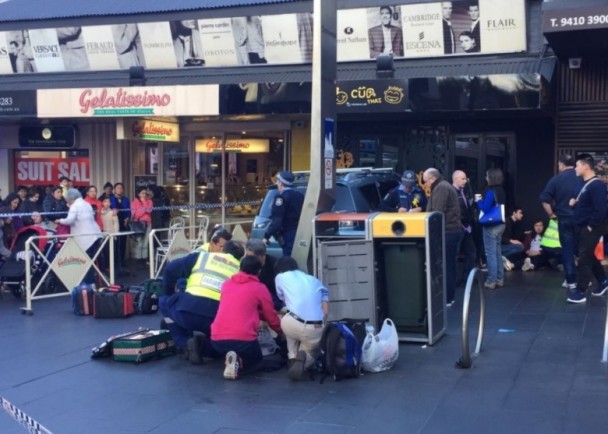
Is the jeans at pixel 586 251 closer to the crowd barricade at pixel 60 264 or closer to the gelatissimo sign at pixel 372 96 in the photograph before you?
the gelatissimo sign at pixel 372 96

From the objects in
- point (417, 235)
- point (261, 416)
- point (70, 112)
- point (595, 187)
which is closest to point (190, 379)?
point (261, 416)

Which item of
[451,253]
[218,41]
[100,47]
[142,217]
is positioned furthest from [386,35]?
[100,47]

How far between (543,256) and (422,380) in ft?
25.7

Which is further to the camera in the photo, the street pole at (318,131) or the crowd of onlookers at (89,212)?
the crowd of onlookers at (89,212)

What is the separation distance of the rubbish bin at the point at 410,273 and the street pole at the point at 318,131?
0.83m

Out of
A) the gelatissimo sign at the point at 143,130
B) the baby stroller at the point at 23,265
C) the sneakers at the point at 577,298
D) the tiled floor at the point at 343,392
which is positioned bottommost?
the tiled floor at the point at 343,392

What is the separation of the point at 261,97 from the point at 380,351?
329 inches

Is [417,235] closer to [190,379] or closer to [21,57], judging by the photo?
[190,379]

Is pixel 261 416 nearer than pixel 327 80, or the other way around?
pixel 261 416

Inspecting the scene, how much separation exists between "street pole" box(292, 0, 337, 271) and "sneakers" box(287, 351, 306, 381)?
6.05 feet

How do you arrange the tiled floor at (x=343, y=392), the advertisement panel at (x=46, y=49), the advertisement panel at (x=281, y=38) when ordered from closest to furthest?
the tiled floor at (x=343, y=392) → the advertisement panel at (x=281, y=38) → the advertisement panel at (x=46, y=49)

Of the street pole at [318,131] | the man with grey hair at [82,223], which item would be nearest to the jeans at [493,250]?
the street pole at [318,131]

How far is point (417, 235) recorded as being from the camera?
866 centimetres

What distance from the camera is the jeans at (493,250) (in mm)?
12031
